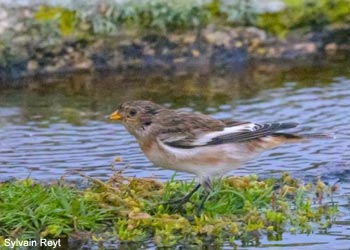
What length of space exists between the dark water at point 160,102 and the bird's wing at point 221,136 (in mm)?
766

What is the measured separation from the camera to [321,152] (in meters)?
9.94

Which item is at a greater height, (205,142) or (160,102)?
(205,142)

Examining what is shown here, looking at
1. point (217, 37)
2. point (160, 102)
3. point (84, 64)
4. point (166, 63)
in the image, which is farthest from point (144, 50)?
point (160, 102)

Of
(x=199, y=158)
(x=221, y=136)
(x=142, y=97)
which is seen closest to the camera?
(x=199, y=158)

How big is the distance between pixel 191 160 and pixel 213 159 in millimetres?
150

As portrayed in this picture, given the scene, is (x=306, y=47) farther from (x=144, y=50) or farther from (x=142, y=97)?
(x=142, y=97)

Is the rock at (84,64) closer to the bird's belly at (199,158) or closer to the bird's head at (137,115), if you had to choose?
the bird's head at (137,115)

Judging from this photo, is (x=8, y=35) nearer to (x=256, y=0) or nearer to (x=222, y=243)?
(x=256, y=0)

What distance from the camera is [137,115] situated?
8344mm

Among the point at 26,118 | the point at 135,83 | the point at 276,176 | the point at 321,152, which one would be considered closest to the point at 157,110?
the point at 276,176

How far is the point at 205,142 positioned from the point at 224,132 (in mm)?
163

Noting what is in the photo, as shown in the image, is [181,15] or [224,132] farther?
[181,15]

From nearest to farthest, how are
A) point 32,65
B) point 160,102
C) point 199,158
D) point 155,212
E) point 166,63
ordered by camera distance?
1. point 155,212
2. point 199,158
3. point 160,102
4. point 32,65
5. point 166,63

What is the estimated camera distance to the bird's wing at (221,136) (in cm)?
798
